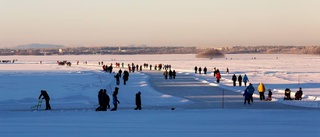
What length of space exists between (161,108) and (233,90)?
883 cm

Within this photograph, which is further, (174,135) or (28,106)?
(28,106)

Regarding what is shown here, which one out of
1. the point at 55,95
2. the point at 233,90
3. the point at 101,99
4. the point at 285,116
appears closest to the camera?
the point at 285,116

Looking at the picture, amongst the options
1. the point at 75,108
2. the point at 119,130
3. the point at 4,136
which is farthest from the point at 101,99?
the point at 4,136

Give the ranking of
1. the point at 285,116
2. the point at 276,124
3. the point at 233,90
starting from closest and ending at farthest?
the point at 276,124 < the point at 285,116 < the point at 233,90

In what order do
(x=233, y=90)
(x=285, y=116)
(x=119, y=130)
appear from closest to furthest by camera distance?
(x=119, y=130) → (x=285, y=116) → (x=233, y=90)

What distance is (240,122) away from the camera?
43.4ft

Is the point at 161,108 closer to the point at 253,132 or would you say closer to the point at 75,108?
the point at 75,108

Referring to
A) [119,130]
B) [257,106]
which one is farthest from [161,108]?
[119,130]

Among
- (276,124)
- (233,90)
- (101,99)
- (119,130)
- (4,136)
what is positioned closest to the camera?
(4,136)

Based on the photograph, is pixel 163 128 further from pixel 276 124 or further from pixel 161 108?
pixel 161 108

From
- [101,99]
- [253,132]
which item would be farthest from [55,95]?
[253,132]

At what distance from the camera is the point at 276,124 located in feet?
42.1

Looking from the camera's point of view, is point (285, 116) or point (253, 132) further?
point (285, 116)

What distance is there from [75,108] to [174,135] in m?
7.24
